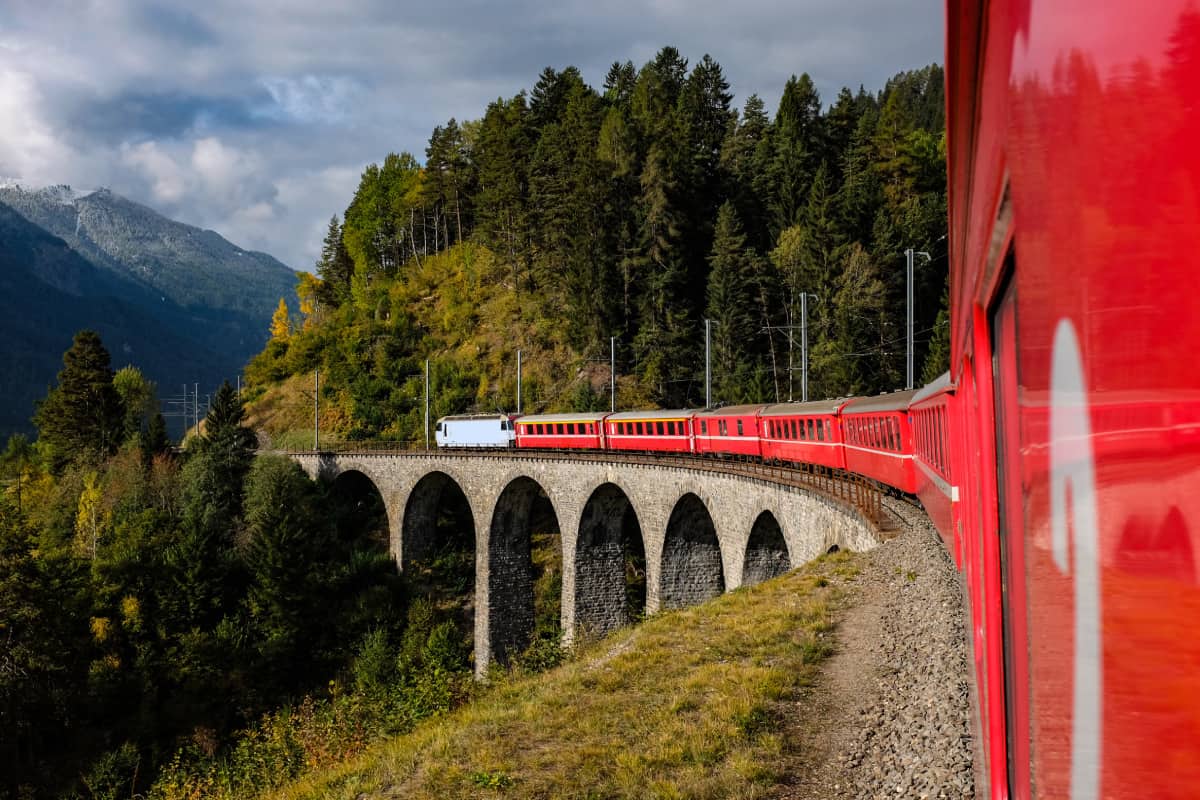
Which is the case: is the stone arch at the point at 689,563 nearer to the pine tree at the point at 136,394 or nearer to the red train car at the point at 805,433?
the red train car at the point at 805,433

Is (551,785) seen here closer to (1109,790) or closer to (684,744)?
(684,744)

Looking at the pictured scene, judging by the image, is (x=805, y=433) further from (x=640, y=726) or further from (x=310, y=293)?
(x=310, y=293)

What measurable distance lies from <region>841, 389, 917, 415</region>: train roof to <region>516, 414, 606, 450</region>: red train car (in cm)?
1683

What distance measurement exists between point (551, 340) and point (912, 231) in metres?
26.0

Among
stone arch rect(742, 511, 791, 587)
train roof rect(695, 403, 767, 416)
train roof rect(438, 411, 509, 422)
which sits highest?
train roof rect(438, 411, 509, 422)

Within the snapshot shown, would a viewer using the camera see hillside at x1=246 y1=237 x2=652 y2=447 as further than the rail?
Yes

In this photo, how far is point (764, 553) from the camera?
2339 centimetres

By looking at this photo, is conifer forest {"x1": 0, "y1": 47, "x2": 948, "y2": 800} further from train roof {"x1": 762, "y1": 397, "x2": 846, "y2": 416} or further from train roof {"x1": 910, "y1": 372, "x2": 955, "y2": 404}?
train roof {"x1": 910, "y1": 372, "x2": 955, "y2": 404}

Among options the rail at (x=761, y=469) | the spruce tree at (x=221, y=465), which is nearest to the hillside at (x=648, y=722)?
the rail at (x=761, y=469)

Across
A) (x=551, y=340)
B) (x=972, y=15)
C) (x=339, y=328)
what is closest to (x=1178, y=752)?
(x=972, y=15)

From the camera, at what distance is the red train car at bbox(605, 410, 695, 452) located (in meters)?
29.4

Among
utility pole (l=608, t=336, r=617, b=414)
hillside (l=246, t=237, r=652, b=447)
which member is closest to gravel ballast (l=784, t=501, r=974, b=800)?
utility pole (l=608, t=336, r=617, b=414)

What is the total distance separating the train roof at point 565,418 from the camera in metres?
34.8

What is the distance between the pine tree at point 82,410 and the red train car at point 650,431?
41.5 m
